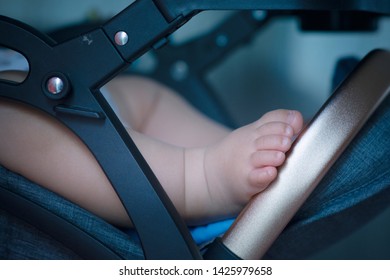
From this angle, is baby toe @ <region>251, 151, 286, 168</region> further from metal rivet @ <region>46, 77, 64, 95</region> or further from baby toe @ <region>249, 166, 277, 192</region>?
metal rivet @ <region>46, 77, 64, 95</region>

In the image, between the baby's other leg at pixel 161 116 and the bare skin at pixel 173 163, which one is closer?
the bare skin at pixel 173 163

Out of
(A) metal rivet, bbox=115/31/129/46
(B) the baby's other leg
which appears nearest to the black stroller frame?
(A) metal rivet, bbox=115/31/129/46

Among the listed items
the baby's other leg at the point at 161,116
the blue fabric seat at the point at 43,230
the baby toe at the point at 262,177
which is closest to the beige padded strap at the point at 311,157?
the baby toe at the point at 262,177

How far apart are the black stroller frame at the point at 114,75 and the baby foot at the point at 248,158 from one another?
8 centimetres

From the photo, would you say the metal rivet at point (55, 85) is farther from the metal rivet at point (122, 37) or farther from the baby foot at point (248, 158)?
the baby foot at point (248, 158)

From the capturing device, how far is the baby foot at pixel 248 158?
58 centimetres

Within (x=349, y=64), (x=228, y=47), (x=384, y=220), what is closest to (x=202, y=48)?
(x=228, y=47)

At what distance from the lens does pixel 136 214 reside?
558 millimetres

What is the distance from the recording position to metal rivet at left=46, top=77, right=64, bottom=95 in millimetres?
533

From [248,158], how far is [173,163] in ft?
0.32

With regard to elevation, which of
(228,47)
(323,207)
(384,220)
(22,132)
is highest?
(22,132)

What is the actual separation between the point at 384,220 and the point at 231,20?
55 cm

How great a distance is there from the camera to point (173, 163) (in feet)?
2.19
